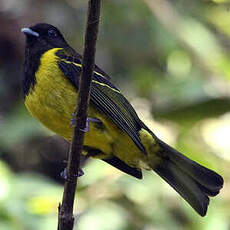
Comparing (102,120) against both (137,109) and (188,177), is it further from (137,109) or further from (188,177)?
(137,109)

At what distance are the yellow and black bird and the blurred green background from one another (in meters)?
0.17

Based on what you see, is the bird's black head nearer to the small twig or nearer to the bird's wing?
the bird's wing

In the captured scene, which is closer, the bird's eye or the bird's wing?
the bird's wing

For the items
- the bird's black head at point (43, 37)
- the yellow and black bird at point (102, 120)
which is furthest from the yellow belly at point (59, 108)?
the bird's black head at point (43, 37)

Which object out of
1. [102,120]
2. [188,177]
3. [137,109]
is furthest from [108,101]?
[137,109]

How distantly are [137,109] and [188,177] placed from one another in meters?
1.05

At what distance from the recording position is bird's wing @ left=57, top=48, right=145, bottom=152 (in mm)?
3406

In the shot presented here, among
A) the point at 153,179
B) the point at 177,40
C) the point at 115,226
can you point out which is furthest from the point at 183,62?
the point at 115,226

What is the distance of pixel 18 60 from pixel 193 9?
59.7 inches

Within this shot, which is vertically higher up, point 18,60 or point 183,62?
point 183,62

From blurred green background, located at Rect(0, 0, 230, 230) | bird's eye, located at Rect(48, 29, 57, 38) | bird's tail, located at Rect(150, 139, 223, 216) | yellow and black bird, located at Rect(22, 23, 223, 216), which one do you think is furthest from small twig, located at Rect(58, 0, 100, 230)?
bird's eye, located at Rect(48, 29, 57, 38)

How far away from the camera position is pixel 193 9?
223 inches

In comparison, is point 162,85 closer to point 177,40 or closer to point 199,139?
point 177,40

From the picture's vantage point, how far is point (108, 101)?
346cm
